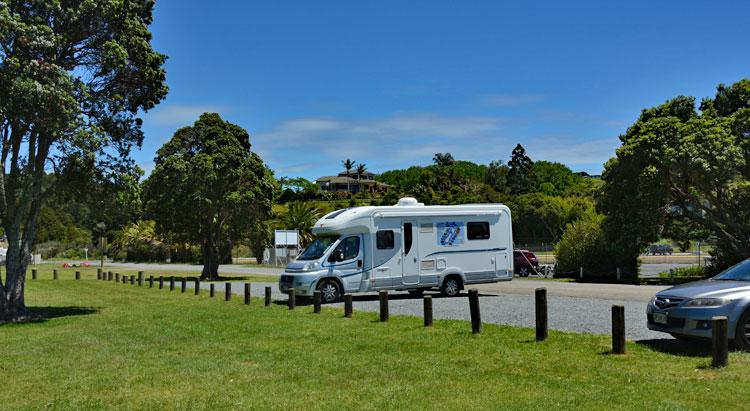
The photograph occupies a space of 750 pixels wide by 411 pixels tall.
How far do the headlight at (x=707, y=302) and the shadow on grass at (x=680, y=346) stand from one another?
67 cm

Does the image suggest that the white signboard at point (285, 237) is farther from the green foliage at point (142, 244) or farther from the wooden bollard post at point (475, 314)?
the wooden bollard post at point (475, 314)

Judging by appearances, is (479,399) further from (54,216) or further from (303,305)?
(54,216)

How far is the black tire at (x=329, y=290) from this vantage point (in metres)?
19.2

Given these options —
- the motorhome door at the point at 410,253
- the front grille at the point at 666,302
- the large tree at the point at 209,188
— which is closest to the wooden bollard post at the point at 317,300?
the motorhome door at the point at 410,253

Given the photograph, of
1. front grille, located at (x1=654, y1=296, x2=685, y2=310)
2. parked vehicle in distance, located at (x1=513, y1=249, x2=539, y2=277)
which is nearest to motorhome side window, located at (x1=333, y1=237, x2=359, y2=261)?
front grille, located at (x1=654, y1=296, x2=685, y2=310)

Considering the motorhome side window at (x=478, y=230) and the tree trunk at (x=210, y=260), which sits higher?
the motorhome side window at (x=478, y=230)

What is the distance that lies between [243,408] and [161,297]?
54.6 feet

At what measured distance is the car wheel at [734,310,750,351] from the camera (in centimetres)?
906

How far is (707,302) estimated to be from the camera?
921 cm

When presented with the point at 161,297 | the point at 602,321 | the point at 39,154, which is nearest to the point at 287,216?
the point at 161,297

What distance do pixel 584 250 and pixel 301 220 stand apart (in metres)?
36.1

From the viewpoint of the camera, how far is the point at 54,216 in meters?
93.9

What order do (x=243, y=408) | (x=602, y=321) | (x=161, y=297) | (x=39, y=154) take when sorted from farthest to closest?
(x=161, y=297) < (x=39, y=154) < (x=602, y=321) < (x=243, y=408)

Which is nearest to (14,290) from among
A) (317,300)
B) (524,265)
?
(317,300)
